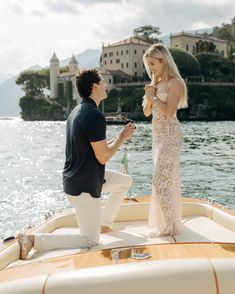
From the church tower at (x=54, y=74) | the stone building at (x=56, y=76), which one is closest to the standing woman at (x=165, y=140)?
the stone building at (x=56, y=76)

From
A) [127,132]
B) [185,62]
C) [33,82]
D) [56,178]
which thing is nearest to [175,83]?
[127,132]

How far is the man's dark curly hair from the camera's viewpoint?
184 inches

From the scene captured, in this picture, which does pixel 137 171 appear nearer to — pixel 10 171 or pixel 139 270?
pixel 10 171

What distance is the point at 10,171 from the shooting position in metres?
26.8

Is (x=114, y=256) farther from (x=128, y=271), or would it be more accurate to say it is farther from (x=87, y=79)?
(x=87, y=79)

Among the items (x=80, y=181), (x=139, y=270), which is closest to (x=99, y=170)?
(x=80, y=181)

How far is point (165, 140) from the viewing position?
5156 millimetres

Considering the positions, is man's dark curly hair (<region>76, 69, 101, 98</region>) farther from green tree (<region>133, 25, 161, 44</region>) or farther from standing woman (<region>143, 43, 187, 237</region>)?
green tree (<region>133, 25, 161, 44</region>)

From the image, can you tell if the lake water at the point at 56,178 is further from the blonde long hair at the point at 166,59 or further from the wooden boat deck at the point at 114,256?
the wooden boat deck at the point at 114,256

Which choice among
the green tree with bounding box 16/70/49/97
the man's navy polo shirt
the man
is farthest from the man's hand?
the green tree with bounding box 16/70/49/97

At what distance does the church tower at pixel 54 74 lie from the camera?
114125 mm

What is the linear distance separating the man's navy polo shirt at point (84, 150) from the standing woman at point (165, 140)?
81cm

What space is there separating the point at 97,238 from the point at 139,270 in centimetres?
133

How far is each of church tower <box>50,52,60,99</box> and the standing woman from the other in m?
110
